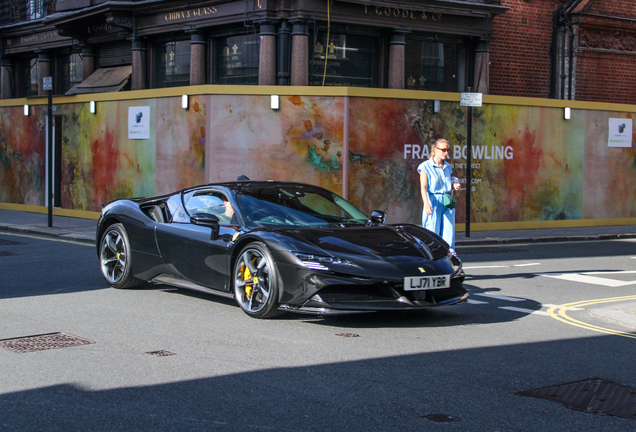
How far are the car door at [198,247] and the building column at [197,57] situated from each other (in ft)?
45.5

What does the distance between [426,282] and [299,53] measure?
1386 centimetres

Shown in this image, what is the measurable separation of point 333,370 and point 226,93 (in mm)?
12250

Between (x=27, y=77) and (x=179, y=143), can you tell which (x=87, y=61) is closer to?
(x=27, y=77)

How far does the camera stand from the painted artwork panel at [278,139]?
16.7 m

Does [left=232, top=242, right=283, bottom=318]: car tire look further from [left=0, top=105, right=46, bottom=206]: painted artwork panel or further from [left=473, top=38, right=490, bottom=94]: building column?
[left=473, top=38, right=490, bottom=94]: building column

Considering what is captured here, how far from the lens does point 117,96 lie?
63.2 ft

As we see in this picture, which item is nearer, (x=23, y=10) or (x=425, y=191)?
(x=425, y=191)

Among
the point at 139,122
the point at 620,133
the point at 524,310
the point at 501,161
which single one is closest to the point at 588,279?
the point at 524,310

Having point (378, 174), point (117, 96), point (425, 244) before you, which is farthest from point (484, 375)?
point (117, 96)

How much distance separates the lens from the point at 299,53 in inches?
779

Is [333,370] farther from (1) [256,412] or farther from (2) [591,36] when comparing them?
(2) [591,36]

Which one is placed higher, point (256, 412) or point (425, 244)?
point (425, 244)

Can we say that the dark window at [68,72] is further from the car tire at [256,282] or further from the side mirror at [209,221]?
the car tire at [256,282]

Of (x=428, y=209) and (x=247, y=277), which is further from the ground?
(x=428, y=209)
